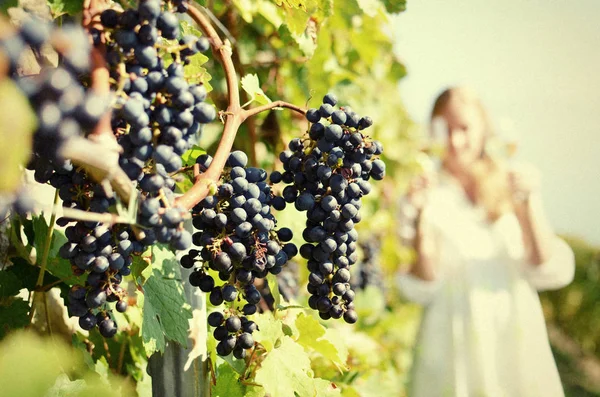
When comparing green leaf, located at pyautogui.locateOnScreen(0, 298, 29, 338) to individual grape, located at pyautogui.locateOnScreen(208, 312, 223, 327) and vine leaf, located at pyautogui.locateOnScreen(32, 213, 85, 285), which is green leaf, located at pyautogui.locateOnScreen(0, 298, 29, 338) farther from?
individual grape, located at pyautogui.locateOnScreen(208, 312, 223, 327)

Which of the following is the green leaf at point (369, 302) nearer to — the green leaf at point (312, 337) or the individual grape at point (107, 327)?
the green leaf at point (312, 337)

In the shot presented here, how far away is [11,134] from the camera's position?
1.25 ft

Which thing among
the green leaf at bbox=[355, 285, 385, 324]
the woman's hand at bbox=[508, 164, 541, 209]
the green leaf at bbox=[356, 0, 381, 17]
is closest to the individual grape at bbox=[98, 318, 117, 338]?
the green leaf at bbox=[356, 0, 381, 17]

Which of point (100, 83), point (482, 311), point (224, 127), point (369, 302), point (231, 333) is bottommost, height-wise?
point (482, 311)

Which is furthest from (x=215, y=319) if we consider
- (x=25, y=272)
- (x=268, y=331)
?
(x=25, y=272)

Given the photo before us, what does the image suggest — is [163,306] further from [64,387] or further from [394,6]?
[394,6]

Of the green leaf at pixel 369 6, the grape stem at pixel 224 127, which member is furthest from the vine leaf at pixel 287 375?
the green leaf at pixel 369 6

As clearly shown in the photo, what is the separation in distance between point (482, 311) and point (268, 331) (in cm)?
275

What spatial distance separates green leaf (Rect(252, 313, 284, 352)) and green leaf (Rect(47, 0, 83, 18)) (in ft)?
1.84

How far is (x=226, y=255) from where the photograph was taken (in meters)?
0.75

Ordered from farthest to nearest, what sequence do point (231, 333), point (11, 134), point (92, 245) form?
point (231, 333), point (92, 245), point (11, 134)

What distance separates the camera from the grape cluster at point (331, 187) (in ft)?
2.69

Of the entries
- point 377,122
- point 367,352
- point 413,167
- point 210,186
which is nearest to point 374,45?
point 377,122

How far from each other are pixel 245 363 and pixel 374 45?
1539 millimetres
